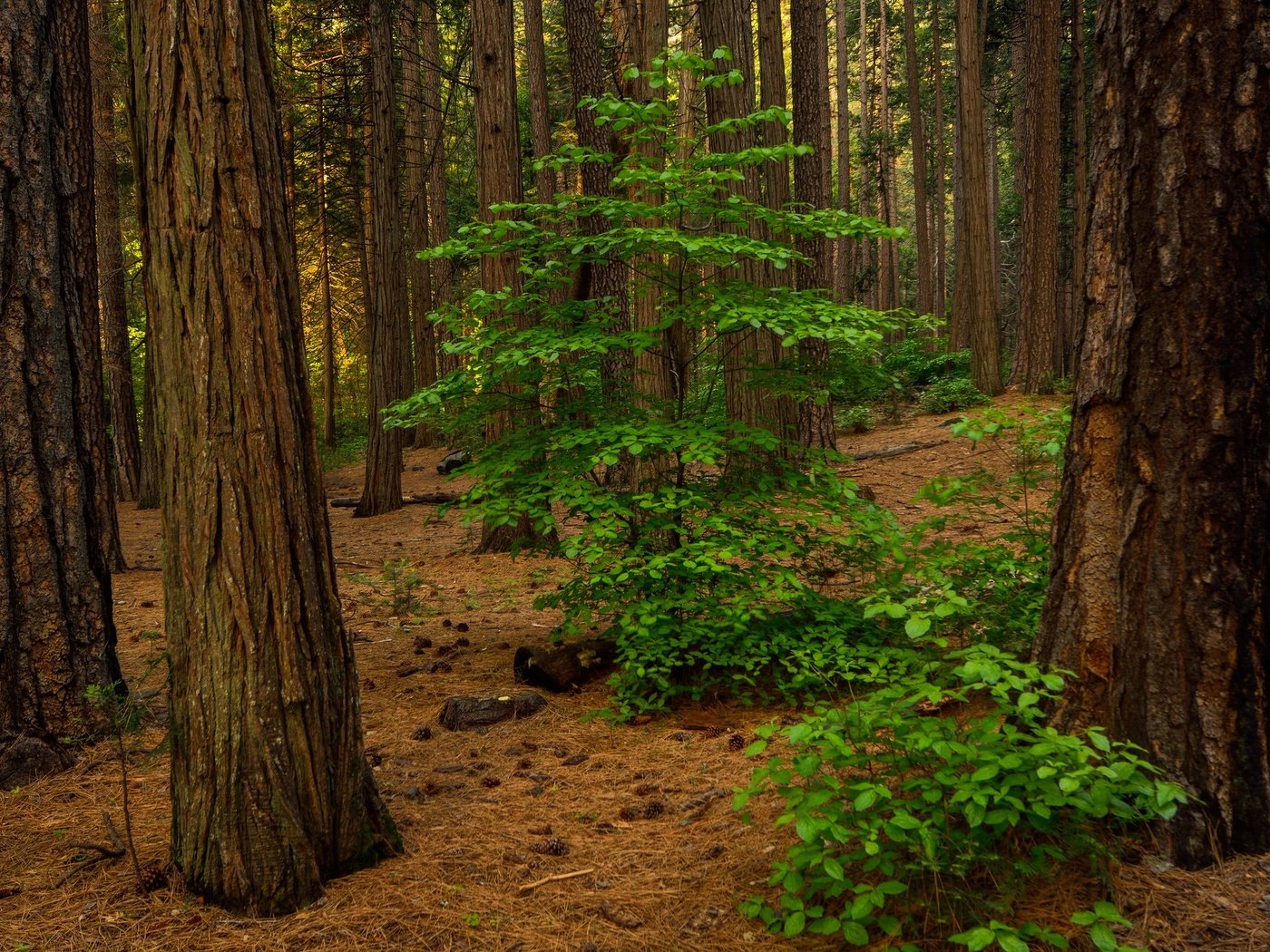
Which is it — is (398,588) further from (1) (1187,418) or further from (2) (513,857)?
(1) (1187,418)

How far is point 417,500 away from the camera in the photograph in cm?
1348

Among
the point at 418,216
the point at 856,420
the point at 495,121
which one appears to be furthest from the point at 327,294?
the point at 495,121

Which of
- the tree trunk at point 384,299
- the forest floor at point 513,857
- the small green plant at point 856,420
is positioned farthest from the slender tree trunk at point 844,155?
the forest floor at point 513,857

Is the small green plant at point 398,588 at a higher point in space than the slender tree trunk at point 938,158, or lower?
lower

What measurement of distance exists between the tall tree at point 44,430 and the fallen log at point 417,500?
8.74 metres

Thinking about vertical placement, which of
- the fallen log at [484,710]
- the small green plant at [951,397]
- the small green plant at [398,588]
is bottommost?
A: the fallen log at [484,710]

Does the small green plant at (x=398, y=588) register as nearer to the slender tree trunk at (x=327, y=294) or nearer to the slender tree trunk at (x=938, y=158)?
the slender tree trunk at (x=327, y=294)

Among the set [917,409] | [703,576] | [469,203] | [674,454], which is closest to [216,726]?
[703,576]

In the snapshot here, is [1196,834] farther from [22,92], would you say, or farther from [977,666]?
[22,92]

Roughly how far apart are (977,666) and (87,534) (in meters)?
3.99

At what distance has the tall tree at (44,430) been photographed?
3990 mm

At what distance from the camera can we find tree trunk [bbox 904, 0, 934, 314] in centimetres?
2181

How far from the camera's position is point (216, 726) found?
2.91 m

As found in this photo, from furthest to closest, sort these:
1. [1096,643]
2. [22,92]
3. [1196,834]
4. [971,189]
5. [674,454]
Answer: [971,189] < [674,454] < [22,92] < [1096,643] < [1196,834]
